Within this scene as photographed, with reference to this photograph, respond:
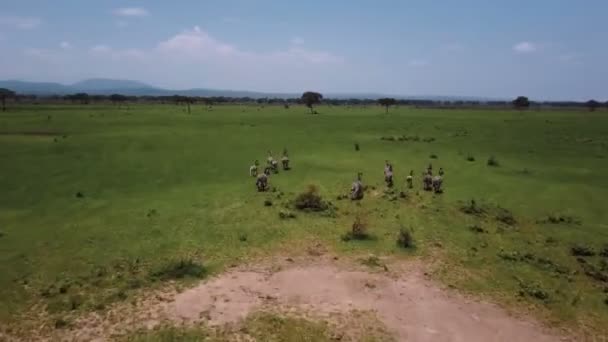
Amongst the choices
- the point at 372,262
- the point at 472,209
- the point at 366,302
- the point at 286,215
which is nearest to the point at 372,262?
the point at 372,262

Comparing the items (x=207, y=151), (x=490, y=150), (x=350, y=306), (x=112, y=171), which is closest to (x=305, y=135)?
(x=207, y=151)

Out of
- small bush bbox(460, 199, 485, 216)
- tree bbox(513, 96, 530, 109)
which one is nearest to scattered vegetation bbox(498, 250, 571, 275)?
small bush bbox(460, 199, 485, 216)

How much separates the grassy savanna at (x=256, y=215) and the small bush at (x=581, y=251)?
315 mm

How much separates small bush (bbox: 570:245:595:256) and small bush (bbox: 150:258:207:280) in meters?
16.6

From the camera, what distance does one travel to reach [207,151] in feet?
160

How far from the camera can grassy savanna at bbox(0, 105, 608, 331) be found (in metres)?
19.8

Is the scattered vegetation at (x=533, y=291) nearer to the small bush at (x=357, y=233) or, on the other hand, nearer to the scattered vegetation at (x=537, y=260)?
the scattered vegetation at (x=537, y=260)

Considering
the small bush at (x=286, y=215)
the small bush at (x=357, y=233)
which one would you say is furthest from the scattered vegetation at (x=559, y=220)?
the small bush at (x=286, y=215)

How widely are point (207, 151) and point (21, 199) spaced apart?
63.8 feet

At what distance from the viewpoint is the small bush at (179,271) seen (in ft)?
65.2

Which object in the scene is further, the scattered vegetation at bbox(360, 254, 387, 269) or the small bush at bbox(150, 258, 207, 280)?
the scattered vegetation at bbox(360, 254, 387, 269)

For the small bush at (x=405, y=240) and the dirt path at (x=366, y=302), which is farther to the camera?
the small bush at (x=405, y=240)

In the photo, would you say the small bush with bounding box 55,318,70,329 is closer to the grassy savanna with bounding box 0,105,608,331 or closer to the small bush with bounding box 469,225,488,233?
the grassy savanna with bounding box 0,105,608,331

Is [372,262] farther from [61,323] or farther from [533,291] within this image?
[61,323]
